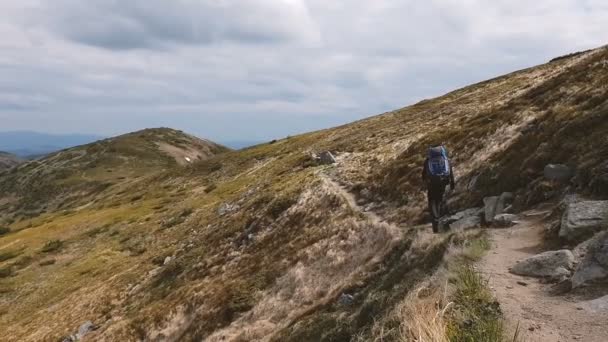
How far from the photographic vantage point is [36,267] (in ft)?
217

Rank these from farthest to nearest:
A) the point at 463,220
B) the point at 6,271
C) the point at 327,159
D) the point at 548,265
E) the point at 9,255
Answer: the point at 9,255, the point at 6,271, the point at 327,159, the point at 463,220, the point at 548,265

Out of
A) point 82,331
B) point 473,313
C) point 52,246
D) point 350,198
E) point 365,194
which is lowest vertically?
point 52,246

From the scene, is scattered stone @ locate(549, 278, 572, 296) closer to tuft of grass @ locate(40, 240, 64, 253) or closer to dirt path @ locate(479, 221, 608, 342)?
dirt path @ locate(479, 221, 608, 342)

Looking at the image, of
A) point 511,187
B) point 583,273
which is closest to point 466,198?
point 511,187

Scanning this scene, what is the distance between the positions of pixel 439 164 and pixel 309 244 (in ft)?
45.5

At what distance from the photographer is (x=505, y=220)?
19.1m

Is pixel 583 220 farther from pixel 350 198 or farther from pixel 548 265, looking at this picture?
pixel 350 198

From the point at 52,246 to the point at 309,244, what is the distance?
57229 mm

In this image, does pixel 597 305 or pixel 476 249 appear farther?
pixel 476 249

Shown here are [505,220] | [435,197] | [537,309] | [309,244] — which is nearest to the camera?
[537,309]

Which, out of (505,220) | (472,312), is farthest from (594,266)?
(505,220)

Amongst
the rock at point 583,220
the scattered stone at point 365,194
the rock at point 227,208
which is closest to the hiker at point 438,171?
the rock at point 583,220

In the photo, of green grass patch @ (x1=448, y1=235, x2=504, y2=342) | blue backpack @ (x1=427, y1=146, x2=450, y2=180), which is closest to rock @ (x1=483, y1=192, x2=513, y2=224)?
blue backpack @ (x1=427, y1=146, x2=450, y2=180)

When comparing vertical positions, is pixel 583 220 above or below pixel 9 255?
above
